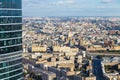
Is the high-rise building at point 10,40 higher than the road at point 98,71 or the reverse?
higher

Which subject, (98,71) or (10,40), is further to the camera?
(98,71)

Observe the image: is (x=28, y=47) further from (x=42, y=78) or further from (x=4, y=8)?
(x=4, y=8)

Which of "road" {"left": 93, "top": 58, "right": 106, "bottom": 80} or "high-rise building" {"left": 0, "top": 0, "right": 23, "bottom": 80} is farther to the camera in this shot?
"road" {"left": 93, "top": 58, "right": 106, "bottom": 80}

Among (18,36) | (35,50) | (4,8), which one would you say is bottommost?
(35,50)

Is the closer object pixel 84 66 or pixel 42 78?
pixel 42 78

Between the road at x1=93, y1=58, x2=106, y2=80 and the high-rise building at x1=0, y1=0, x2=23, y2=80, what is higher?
the high-rise building at x1=0, y1=0, x2=23, y2=80

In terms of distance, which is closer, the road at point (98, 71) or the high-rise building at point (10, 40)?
the high-rise building at point (10, 40)

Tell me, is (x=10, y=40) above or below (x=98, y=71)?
above

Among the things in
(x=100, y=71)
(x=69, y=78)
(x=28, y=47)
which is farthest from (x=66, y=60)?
(x=28, y=47)
